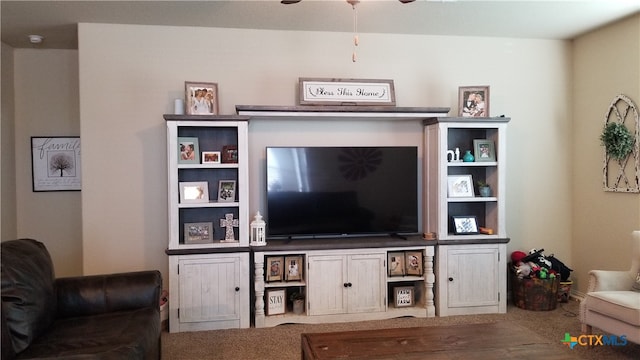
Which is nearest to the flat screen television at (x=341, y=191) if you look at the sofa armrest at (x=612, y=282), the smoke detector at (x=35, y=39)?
the sofa armrest at (x=612, y=282)

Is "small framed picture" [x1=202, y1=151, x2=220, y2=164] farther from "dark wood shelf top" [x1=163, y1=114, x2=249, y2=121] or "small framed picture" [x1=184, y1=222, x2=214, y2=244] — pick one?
"small framed picture" [x1=184, y1=222, x2=214, y2=244]

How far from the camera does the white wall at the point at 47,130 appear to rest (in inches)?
165

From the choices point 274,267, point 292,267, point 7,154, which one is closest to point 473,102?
point 292,267

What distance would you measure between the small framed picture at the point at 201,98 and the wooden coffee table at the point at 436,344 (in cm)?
216

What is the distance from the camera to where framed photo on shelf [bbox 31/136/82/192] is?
421 cm

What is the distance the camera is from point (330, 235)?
3.83 metres

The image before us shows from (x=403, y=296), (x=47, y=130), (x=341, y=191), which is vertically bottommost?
(x=403, y=296)

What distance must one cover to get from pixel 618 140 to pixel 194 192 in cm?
368

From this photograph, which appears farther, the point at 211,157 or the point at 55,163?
the point at 55,163

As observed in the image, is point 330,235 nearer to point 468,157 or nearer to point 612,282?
point 468,157

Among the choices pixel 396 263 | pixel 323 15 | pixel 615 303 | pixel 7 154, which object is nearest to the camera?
pixel 615 303

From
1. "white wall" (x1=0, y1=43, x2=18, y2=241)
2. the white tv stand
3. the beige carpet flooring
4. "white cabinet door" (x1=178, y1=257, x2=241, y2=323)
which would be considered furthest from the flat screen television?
"white wall" (x1=0, y1=43, x2=18, y2=241)

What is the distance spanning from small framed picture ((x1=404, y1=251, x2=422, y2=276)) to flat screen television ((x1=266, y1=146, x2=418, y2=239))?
0.23 metres

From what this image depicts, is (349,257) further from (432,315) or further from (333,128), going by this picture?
(333,128)
